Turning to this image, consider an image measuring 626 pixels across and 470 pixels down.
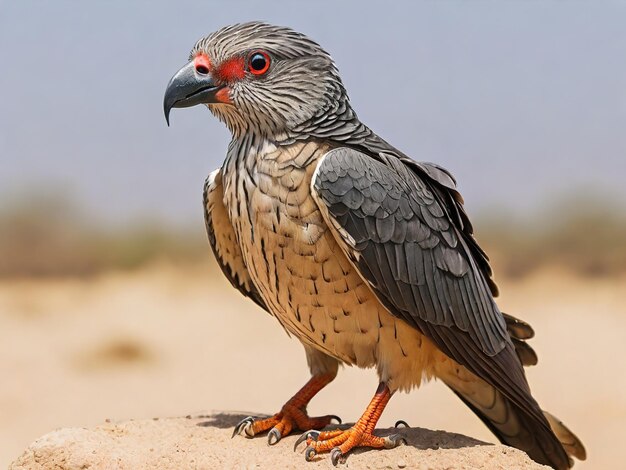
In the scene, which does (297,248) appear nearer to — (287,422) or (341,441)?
(341,441)

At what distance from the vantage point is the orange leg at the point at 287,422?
5.58 meters

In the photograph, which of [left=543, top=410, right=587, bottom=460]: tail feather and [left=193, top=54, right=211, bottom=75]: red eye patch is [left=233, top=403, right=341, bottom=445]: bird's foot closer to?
[left=543, top=410, right=587, bottom=460]: tail feather

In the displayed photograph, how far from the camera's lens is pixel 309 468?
4973mm

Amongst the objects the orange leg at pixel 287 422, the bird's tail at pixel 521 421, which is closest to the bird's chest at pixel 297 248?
the orange leg at pixel 287 422

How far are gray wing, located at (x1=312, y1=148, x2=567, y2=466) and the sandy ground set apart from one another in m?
6.60

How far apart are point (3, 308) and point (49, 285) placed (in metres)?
1.80

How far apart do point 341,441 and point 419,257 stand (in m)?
1.28

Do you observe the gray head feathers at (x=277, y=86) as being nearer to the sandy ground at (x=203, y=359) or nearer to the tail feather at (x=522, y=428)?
the tail feather at (x=522, y=428)

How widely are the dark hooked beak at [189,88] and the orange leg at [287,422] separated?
217cm

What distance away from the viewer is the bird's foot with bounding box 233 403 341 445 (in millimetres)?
5561

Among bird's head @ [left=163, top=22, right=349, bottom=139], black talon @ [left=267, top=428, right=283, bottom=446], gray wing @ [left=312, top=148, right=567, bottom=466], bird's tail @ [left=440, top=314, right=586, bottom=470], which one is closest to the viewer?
gray wing @ [left=312, top=148, right=567, bottom=466]

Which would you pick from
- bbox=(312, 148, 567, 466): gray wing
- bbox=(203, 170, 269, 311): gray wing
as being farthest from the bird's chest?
bbox=(203, 170, 269, 311): gray wing

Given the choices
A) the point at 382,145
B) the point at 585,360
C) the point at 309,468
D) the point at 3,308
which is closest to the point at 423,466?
the point at 309,468

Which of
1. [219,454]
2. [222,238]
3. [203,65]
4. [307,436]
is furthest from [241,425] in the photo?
[203,65]
